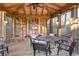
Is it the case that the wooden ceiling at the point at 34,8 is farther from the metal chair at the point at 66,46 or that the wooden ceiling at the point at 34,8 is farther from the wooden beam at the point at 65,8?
the metal chair at the point at 66,46

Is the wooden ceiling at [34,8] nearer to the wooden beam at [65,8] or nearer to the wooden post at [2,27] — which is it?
the wooden beam at [65,8]

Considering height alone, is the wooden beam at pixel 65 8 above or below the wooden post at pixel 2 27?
above

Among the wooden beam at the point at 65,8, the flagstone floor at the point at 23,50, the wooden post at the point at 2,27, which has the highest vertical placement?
the wooden beam at the point at 65,8

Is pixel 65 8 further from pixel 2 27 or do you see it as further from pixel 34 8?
pixel 2 27

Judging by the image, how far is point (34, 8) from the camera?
Result: 260 cm

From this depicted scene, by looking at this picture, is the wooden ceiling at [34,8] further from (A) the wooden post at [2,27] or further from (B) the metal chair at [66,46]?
(B) the metal chair at [66,46]

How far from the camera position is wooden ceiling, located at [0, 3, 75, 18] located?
256 centimetres

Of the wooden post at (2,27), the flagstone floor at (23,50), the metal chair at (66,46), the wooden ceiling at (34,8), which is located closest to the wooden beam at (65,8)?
the wooden ceiling at (34,8)

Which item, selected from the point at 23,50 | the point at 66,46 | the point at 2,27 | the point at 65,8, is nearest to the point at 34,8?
the point at 65,8

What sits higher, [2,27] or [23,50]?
[2,27]

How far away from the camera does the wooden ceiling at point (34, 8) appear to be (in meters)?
2.56

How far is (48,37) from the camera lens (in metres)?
2.62

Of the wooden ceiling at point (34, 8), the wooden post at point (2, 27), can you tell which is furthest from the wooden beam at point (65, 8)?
the wooden post at point (2, 27)

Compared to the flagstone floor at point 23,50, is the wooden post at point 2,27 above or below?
above
